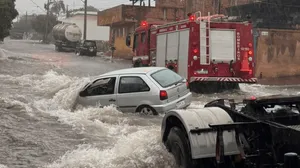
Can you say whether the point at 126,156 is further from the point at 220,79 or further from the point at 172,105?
the point at 220,79

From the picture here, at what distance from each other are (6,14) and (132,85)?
23.9 m

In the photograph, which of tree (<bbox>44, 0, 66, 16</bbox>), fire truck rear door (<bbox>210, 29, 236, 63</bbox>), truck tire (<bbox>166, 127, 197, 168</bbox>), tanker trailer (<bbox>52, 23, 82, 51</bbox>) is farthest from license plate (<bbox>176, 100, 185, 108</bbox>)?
tree (<bbox>44, 0, 66, 16</bbox>)

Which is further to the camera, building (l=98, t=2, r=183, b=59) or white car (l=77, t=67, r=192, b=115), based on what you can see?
building (l=98, t=2, r=183, b=59)

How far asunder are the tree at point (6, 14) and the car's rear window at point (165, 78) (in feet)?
76.6

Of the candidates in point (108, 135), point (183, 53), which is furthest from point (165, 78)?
point (183, 53)

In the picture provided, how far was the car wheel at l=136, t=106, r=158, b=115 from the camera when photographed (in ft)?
32.4

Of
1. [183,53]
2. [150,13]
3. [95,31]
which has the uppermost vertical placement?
[95,31]

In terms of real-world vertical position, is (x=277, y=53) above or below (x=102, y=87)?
above

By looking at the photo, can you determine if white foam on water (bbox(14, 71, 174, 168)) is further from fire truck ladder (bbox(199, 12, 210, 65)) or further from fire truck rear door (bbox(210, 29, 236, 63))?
fire truck rear door (bbox(210, 29, 236, 63))

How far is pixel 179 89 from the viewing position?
33.8 ft

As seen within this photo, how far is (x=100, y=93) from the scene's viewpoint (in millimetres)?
10742

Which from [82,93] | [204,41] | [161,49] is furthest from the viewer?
Answer: [161,49]

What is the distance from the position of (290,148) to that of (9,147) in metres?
5.25

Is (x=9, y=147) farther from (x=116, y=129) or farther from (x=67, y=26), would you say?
(x=67, y=26)
